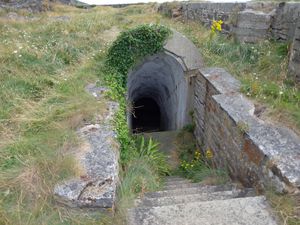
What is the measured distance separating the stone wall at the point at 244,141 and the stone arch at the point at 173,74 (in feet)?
3.10

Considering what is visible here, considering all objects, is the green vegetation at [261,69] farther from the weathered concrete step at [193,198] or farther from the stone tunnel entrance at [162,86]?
the weathered concrete step at [193,198]

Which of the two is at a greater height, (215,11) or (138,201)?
(215,11)

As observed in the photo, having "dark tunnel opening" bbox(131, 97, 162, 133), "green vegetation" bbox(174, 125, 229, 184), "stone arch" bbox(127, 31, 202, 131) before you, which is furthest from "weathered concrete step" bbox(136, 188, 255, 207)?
"dark tunnel opening" bbox(131, 97, 162, 133)

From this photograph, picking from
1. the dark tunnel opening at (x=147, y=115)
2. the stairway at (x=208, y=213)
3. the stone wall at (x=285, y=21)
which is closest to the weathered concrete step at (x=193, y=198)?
the stairway at (x=208, y=213)

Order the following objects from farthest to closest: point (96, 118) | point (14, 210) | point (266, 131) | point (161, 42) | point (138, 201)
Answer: point (161, 42)
point (96, 118)
point (266, 131)
point (138, 201)
point (14, 210)

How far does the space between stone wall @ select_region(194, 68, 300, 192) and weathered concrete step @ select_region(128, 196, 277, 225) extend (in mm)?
429

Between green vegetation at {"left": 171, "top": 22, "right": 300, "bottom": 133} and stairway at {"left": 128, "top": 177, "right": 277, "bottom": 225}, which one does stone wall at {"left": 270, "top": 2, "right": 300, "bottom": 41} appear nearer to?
green vegetation at {"left": 171, "top": 22, "right": 300, "bottom": 133}

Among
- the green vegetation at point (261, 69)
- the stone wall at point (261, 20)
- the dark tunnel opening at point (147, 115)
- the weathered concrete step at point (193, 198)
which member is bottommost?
the dark tunnel opening at point (147, 115)

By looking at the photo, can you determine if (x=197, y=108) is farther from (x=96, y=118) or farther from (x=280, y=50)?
(x=96, y=118)

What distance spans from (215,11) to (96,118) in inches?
242

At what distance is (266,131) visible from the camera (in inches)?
151

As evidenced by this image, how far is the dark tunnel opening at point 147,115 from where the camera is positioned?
14398 millimetres

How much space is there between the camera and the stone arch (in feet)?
24.1

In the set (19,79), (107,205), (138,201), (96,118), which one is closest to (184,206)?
(138,201)
